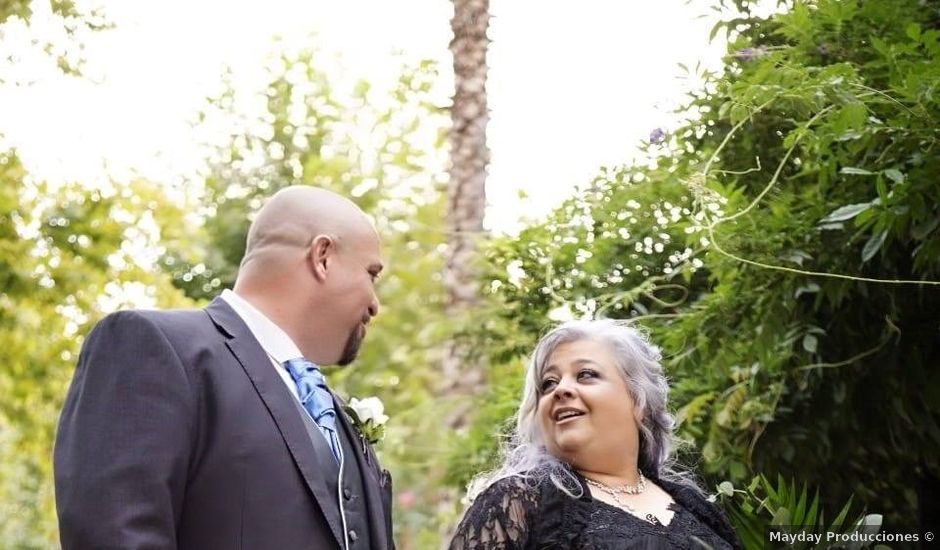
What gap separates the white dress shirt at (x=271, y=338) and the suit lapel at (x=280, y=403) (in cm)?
2

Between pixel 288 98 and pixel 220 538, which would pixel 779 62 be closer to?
pixel 220 538

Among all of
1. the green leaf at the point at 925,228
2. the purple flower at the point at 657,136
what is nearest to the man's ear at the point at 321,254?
the green leaf at the point at 925,228

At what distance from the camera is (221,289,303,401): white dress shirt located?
8.07ft

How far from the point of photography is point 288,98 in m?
12.1

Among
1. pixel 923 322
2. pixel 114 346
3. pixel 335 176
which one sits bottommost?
pixel 335 176

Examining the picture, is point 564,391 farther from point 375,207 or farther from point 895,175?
point 375,207

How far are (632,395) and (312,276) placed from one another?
1131 millimetres

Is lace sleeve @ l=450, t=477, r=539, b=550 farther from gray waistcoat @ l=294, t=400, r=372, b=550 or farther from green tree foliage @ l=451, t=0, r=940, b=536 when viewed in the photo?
green tree foliage @ l=451, t=0, r=940, b=536

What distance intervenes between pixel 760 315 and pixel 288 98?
894 centimetres

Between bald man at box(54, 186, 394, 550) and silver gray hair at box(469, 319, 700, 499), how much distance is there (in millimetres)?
608

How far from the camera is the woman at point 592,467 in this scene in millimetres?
2883

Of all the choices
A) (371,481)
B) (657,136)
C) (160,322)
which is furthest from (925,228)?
(160,322)

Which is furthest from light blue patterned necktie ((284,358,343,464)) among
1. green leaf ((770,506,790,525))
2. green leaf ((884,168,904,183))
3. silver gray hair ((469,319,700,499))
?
green leaf ((884,168,904,183))

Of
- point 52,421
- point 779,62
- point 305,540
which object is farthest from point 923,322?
point 52,421
